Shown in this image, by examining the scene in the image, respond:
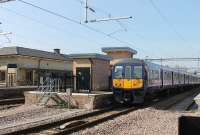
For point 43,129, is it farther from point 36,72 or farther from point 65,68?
point 65,68

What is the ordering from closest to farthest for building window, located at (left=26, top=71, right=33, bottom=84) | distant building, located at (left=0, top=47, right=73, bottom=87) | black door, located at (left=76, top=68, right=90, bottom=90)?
black door, located at (left=76, top=68, right=90, bottom=90)
distant building, located at (left=0, top=47, right=73, bottom=87)
building window, located at (left=26, top=71, right=33, bottom=84)

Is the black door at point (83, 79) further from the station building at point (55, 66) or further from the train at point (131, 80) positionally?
the train at point (131, 80)

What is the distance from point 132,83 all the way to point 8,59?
1136 inches

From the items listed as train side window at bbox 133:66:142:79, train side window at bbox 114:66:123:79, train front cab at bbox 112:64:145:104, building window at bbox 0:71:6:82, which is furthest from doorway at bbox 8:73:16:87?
train side window at bbox 133:66:142:79

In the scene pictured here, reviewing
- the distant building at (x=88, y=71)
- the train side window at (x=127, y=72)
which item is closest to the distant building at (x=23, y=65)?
the distant building at (x=88, y=71)

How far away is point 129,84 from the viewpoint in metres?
19.8

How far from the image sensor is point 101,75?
26578 millimetres

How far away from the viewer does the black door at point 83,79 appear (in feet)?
79.3

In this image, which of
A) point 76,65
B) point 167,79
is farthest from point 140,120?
point 167,79

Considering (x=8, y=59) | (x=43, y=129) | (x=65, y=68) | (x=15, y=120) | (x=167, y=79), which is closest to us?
(x=43, y=129)

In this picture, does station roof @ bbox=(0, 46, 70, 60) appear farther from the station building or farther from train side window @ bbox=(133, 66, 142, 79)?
train side window @ bbox=(133, 66, 142, 79)

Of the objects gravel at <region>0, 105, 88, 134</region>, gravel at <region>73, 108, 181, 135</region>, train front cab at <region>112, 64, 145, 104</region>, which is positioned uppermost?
train front cab at <region>112, 64, 145, 104</region>

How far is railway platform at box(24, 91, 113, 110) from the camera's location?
17.9m

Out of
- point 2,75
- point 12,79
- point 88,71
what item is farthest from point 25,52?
A: point 88,71
